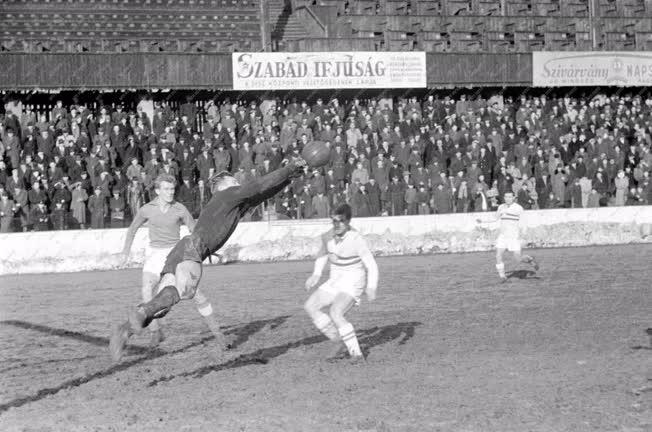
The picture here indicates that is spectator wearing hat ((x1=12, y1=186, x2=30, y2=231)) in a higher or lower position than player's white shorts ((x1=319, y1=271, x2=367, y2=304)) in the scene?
higher

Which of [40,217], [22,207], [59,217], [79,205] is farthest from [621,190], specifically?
[22,207]

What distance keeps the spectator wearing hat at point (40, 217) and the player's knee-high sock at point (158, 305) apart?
14.6 meters

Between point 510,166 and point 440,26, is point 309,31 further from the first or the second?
point 510,166

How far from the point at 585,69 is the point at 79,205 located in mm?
20630


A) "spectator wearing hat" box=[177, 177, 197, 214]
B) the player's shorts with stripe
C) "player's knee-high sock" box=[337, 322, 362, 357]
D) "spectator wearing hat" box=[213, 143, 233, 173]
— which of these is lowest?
"player's knee-high sock" box=[337, 322, 362, 357]

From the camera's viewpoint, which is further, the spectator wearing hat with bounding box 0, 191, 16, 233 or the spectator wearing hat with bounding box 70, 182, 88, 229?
the spectator wearing hat with bounding box 70, 182, 88, 229

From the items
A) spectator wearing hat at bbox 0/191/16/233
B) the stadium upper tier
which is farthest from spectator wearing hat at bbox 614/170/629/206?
spectator wearing hat at bbox 0/191/16/233

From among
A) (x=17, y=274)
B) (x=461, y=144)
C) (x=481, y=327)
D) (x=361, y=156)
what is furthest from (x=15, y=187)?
(x=481, y=327)

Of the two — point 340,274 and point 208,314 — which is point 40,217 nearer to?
point 208,314

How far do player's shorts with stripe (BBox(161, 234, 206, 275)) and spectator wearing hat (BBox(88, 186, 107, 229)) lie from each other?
568 inches

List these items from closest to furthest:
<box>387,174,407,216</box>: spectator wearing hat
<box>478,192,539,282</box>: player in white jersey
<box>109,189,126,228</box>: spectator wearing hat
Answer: <box>478,192,539,282</box>: player in white jersey → <box>109,189,126,228</box>: spectator wearing hat → <box>387,174,407,216</box>: spectator wearing hat

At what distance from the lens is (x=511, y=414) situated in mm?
7617

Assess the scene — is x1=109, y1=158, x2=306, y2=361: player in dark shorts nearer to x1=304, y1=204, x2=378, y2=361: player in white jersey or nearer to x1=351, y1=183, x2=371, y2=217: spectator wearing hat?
x1=304, y1=204, x2=378, y2=361: player in white jersey

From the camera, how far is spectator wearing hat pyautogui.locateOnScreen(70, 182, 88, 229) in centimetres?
2341
